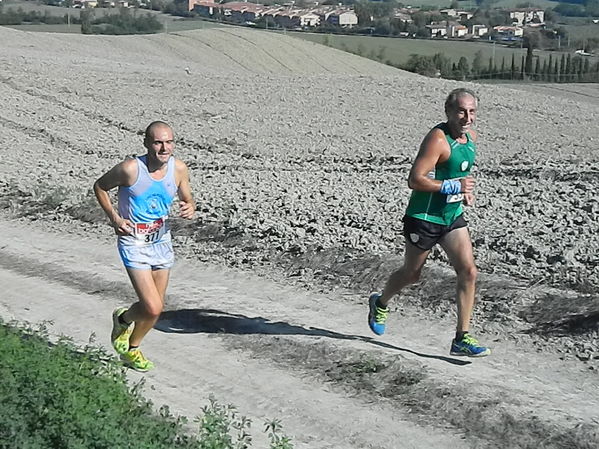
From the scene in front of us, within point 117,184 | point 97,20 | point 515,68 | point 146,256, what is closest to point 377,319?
point 146,256

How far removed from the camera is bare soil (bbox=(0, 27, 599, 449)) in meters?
7.05

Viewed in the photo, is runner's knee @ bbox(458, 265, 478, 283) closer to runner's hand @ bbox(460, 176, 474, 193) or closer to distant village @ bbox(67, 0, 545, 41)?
runner's hand @ bbox(460, 176, 474, 193)

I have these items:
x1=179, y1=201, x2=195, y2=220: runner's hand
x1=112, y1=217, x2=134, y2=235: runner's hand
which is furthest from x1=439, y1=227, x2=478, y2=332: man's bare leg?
x1=112, y1=217, x2=134, y2=235: runner's hand

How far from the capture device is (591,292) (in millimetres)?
8758

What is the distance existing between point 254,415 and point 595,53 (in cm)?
5106

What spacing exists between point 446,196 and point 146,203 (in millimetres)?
1926

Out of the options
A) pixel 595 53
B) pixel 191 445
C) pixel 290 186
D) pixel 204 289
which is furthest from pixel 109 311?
pixel 595 53

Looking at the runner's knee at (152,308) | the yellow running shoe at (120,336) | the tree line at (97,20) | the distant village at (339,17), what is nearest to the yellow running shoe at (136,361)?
the yellow running shoe at (120,336)

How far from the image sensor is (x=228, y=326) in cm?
880

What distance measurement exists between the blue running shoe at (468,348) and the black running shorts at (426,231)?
2.19 feet

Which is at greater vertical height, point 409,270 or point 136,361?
point 409,270

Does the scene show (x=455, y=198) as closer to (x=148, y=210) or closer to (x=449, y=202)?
(x=449, y=202)

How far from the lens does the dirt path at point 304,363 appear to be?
22.3 ft

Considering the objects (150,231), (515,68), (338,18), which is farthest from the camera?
(338,18)
